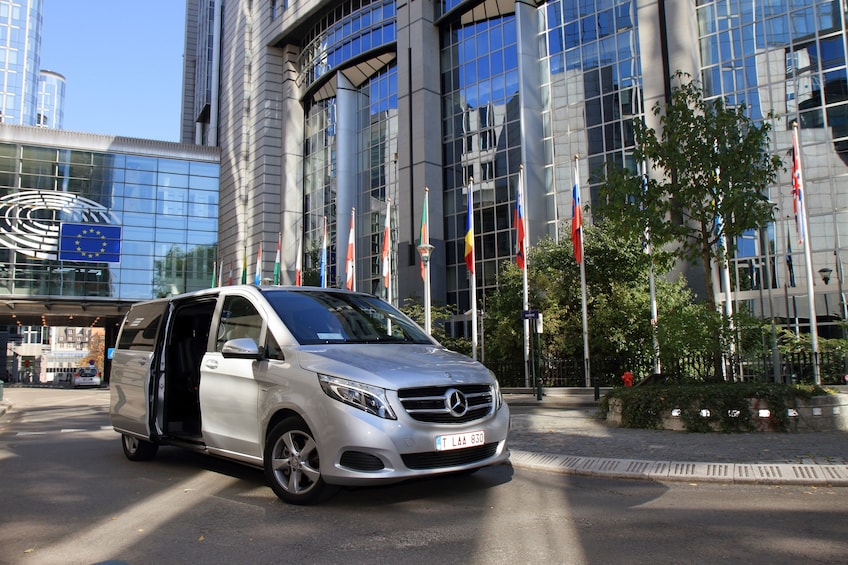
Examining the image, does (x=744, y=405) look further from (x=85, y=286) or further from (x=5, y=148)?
(x=5, y=148)

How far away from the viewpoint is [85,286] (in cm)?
5003

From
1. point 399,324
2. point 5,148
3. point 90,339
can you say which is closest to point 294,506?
point 399,324

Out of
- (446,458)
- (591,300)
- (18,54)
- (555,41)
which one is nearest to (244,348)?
(446,458)

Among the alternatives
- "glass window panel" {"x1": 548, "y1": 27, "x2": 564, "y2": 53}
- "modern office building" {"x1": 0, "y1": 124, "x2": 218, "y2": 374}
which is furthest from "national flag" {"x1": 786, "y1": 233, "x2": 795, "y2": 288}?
"modern office building" {"x1": 0, "y1": 124, "x2": 218, "y2": 374}

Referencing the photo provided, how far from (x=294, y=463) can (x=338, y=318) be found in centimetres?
153

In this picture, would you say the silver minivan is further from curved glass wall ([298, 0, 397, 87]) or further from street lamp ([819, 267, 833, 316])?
curved glass wall ([298, 0, 397, 87])

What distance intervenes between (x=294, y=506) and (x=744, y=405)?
7.27 meters

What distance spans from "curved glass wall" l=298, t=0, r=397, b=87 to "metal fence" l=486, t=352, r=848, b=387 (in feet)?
94.3

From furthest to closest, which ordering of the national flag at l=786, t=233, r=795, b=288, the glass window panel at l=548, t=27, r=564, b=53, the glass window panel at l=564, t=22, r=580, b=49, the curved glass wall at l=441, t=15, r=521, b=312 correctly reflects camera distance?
the curved glass wall at l=441, t=15, r=521, b=312 → the glass window panel at l=548, t=27, r=564, b=53 → the glass window panel at l=564, t=22, r=580, b=49 → the national flag at l=786, t=233, r=795, b=288

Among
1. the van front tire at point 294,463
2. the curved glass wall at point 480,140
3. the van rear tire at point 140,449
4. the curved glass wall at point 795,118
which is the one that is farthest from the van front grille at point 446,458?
the curved glass wall at point 480,140

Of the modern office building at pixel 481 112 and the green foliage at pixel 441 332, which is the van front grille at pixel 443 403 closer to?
the green foliage at pixel 441 332

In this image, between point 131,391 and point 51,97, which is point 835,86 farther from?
point 51,97

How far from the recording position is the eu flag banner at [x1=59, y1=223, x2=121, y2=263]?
1781 inches

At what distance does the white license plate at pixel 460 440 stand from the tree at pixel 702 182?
7495 millimetres
